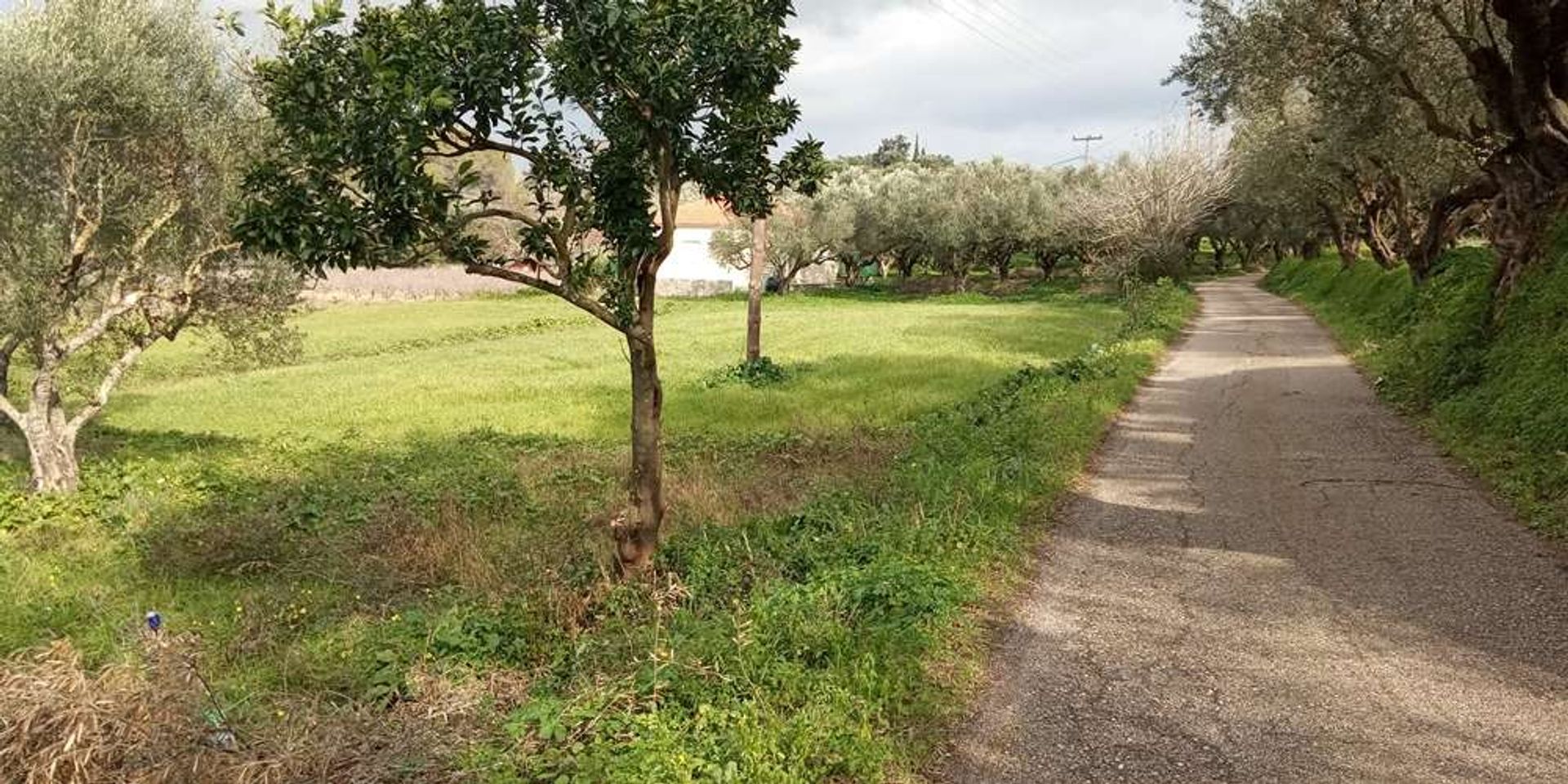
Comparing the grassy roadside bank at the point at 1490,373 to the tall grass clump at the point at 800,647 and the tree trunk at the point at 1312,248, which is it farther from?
the tree trunk at the point at 1312,248

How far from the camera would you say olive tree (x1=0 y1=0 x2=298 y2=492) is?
11.1 m

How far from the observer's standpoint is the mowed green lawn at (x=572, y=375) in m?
16.9

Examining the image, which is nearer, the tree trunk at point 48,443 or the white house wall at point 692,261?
the tree trunk at point 48,443

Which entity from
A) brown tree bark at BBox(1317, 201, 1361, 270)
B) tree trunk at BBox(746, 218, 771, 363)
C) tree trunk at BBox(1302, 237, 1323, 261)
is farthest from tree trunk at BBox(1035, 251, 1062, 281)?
tree trunk at BBox(746, 218, 771, 363)

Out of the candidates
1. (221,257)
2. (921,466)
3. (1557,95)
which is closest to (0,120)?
(221,257)

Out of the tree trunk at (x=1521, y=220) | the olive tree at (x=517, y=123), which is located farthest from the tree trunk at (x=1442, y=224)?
the olive tree at (x=517, y=123)

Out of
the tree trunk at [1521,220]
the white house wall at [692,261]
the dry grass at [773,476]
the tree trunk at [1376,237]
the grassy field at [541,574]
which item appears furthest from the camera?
the white house wall at [692,261]

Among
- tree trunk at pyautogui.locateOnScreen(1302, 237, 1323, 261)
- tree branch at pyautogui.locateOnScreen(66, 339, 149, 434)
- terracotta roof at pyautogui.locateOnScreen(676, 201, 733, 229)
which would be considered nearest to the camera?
tree branch at pyautogui.locateOnScreen(66, 339, 149, 434)

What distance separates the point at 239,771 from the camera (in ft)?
13.9

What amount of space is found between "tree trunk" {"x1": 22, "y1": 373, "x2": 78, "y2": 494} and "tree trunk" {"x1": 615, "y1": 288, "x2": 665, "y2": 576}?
8744 millimetres

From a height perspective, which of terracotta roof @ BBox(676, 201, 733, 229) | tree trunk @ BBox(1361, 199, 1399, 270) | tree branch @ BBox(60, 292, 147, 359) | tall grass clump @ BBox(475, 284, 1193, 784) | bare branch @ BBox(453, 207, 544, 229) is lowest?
tall grass clump @ BBox(475, 284, 1193, 784)

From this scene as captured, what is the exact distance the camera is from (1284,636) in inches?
250

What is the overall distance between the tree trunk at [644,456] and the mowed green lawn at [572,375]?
7.54 m

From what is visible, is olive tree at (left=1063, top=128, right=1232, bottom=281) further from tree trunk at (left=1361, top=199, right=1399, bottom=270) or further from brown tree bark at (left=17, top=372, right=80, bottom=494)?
brown tree bark at (left=17, top=372, right=80, bottom=494)
